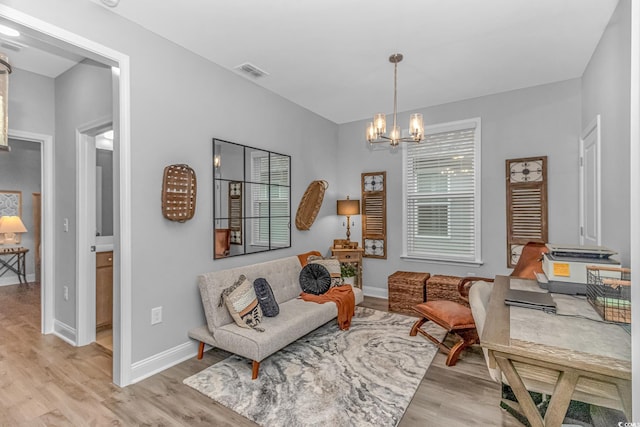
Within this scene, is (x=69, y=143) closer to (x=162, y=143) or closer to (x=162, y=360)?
(x=162, y=143)

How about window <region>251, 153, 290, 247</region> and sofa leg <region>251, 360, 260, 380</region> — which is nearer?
sofa leg <region>251, 360, 260, 380</region>

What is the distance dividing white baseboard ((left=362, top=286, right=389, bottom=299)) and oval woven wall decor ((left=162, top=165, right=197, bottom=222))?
123 inches

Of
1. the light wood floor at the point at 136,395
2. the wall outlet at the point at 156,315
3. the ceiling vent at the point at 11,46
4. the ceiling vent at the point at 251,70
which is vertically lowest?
the light wood floor at the point at 136,395

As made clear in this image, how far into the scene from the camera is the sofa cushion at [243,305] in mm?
2611

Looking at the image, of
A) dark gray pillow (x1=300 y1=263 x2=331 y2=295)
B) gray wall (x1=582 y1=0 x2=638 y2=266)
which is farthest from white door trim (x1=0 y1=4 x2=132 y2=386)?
gray wall (x1=582 y1=0 x2=638 y2=266)

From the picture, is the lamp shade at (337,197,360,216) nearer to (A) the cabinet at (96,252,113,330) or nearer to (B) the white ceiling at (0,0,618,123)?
(B) the white ceiling at (0,0,618,123)

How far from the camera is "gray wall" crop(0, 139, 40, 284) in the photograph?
567 cm

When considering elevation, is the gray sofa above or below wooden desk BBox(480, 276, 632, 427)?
below

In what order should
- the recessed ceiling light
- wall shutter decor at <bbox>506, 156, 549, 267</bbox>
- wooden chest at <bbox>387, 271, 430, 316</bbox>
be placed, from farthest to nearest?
wooden chest at <bbox>387, 271, 430, 316</bbox>, wall shutter decor at <bbox>506, 156, 549, 267</bbox>, the recessed ceiling light

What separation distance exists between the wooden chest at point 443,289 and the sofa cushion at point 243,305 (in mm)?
2253

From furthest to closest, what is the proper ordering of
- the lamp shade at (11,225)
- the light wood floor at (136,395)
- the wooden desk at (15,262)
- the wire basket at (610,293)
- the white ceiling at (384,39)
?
the wooden desk at (15,262) → the lamp shade at (11,225) → the white ceiling at (384,39) → the light wood floor at (136,395) → the wire basket at (610,293)

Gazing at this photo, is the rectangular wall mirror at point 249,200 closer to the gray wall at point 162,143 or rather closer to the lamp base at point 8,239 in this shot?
the gray wall at point 162,143

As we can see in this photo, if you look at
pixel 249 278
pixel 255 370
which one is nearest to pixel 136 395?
pixel 255 370

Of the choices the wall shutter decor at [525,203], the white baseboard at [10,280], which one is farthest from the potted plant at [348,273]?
the white baseboard at [10,280]
